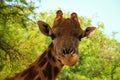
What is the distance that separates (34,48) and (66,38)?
7.81m

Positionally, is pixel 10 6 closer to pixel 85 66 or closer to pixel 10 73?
pixel 10 73

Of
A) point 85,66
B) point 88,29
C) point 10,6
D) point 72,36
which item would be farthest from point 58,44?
point 85,66

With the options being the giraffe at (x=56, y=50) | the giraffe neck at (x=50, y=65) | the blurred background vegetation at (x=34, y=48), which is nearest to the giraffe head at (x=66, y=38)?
the giraffe at (x=56, y=50)

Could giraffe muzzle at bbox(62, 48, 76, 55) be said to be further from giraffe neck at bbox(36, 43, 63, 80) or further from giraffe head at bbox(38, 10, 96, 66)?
giraffe neck at bbox(36, 43, 63, 80)

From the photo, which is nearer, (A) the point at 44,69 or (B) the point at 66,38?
(B) the point at 66,38

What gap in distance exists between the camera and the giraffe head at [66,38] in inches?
192

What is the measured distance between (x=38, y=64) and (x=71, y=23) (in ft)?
2.94

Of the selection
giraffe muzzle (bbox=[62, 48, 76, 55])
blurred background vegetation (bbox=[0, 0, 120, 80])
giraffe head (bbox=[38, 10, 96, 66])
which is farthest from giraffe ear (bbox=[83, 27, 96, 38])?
blurred background vegetation (bbox=[0, 0, 120, 80])

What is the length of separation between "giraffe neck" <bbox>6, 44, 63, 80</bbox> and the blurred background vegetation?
458cm

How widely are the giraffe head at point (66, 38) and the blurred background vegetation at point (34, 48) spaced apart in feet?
15.3

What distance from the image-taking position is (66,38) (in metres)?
5.17

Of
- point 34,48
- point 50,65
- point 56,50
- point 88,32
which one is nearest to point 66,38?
point 56,50

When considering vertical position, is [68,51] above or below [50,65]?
above

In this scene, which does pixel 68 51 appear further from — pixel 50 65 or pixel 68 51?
pixel 50 65
